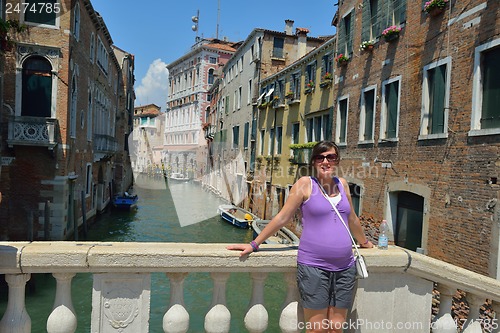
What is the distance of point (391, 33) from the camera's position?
10.0 meters

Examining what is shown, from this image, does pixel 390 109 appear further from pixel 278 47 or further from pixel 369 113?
pixel 278 47

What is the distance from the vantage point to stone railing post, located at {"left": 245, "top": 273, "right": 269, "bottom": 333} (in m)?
2.37

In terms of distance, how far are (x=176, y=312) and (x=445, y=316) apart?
172 cm

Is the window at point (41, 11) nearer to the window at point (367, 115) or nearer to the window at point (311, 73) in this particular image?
the window at point (311, 73)

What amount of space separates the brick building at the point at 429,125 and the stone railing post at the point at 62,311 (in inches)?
272

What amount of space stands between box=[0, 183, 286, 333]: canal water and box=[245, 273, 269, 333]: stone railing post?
15cm

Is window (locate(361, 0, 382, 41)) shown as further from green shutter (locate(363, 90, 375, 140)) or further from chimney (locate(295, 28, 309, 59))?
chimney (locate(295, 28, 309, 59))

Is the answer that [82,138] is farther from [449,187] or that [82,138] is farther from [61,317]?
[61,317]

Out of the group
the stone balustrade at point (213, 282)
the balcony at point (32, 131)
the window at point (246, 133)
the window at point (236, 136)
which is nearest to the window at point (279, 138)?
the window at point (246, 133)

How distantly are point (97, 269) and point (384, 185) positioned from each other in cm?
942

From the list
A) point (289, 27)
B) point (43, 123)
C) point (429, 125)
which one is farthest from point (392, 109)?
point (289, 27)

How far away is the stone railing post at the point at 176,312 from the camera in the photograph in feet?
7.35

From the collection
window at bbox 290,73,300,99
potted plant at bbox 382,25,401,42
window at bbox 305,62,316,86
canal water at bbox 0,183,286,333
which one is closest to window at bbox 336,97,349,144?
potted plant at bbox 382,25,401,42

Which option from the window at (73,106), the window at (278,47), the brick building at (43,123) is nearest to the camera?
the brick building at (43,123)
